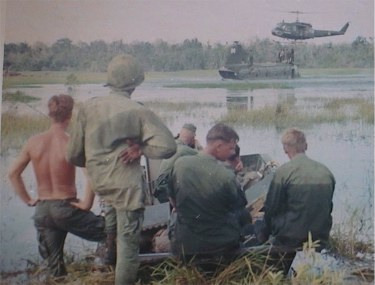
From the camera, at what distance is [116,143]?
2977 mm

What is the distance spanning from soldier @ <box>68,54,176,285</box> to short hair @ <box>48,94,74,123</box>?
0.10 meters

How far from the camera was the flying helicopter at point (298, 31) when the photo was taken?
3.12 meters

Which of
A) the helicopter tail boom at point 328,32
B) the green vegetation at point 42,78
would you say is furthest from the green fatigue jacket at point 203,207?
the helicopter tail boom at point 328,32

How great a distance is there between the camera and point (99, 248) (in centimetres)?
306

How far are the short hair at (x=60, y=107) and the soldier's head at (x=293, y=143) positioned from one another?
1.06 meters

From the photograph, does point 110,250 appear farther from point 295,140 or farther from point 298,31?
point 298,31

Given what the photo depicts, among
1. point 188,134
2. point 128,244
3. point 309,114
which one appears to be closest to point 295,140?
point 309,114

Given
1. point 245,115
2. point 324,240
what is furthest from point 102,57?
point 324,240

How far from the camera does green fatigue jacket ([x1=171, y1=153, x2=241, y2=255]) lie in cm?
300

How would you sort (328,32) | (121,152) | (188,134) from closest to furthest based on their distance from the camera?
1. (121,152)
2. (188,134)
3. (328,32)

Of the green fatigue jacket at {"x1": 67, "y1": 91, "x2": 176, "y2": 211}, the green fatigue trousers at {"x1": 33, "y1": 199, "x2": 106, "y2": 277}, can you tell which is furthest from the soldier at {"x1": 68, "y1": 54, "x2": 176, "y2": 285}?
the green fatigue trousers at {"x1": 33, "y1": 199, "x2": 106, "y2": 277}

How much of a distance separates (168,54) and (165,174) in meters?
0.60

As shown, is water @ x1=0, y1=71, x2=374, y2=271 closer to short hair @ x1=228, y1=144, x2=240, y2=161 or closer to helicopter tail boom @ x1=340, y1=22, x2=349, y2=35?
short hair @ x1=228, y1=144, x2=240, y2=161

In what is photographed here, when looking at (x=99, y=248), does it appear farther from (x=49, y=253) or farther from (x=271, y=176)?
(x=271, y=176)
